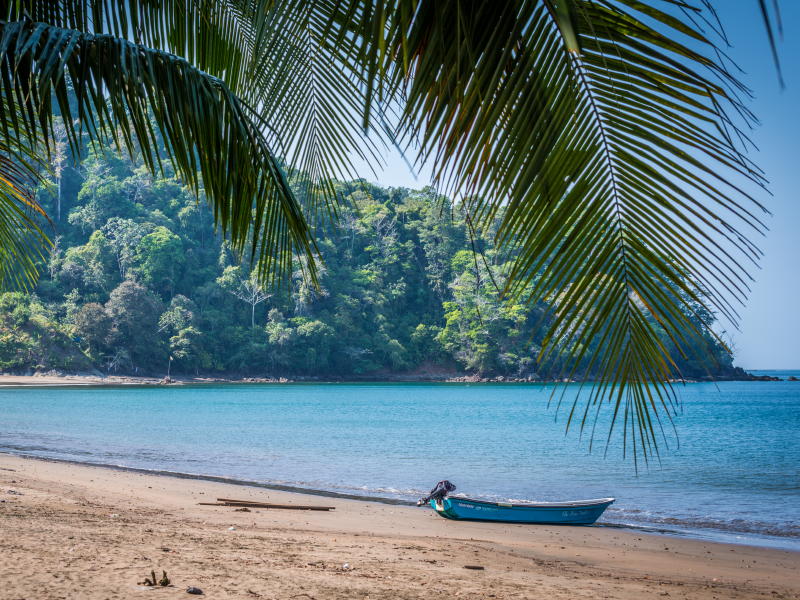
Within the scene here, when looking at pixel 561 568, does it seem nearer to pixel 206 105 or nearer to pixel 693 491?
pixel 206 105

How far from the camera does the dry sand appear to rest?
441 cm

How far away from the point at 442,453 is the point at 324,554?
47.1 ft

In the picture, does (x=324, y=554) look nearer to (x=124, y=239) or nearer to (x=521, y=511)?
(x=521, y=511)

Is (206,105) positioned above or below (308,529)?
above

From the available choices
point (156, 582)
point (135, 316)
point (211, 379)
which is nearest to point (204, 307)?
point (211, 379)

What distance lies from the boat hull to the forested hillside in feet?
138

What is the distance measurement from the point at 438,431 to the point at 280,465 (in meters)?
10.8

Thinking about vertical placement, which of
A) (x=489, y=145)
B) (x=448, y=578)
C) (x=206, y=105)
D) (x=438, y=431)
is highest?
(x=206, y=105)

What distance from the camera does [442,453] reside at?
66.0 feet

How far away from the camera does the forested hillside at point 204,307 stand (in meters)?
55.7

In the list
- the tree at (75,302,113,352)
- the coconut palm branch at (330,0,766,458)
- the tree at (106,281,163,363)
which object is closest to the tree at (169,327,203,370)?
the tree at (106,281,163,363)

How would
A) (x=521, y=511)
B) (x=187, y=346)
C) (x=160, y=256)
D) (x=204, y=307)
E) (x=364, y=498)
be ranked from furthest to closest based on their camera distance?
(x=204, y=307) < (x=160, y=256) < (x=187, y=346) < (x=364, y=498) < (x=521, y=511)

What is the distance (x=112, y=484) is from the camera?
11867mm

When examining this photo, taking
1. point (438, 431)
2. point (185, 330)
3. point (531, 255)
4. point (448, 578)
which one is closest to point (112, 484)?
point (448, 578)
